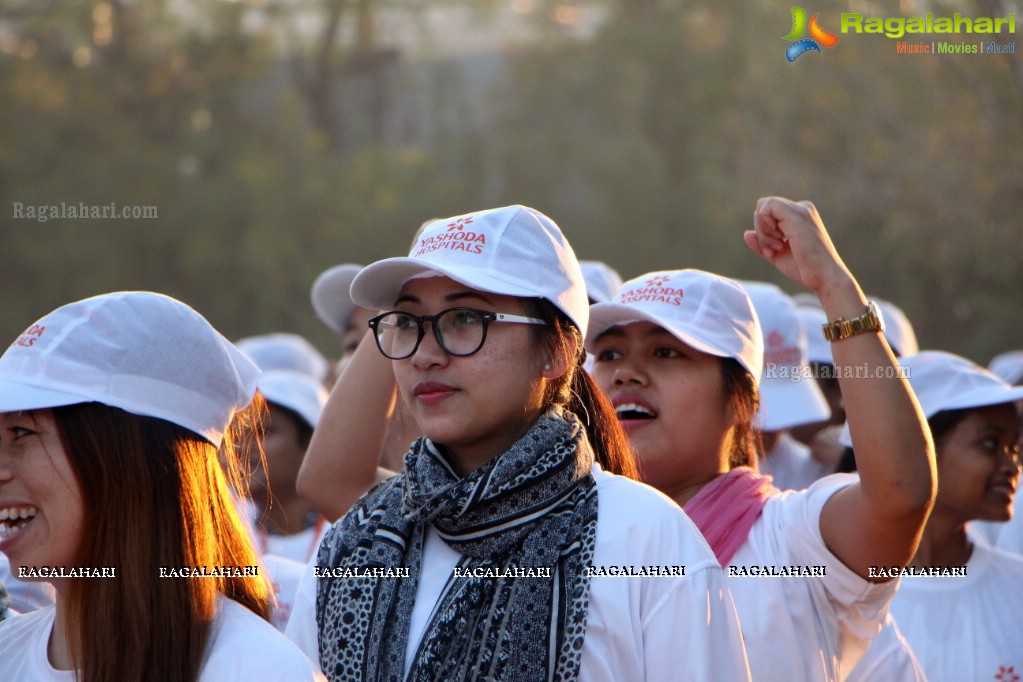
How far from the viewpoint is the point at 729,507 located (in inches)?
118

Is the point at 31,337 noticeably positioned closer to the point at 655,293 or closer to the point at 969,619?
the point at 655,293

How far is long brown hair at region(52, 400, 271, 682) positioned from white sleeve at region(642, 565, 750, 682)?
0.78 m

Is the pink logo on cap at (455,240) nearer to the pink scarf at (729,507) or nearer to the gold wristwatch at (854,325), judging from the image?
the gold wristwatch at (854,325)

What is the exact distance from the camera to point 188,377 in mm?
2193

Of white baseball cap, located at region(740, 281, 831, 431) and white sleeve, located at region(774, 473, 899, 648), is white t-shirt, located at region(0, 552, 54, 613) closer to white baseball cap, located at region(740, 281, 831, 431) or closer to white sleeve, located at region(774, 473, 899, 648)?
white sleeve, located at region(774, 473, 899, 648)

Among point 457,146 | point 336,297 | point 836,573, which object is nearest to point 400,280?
point 836,573

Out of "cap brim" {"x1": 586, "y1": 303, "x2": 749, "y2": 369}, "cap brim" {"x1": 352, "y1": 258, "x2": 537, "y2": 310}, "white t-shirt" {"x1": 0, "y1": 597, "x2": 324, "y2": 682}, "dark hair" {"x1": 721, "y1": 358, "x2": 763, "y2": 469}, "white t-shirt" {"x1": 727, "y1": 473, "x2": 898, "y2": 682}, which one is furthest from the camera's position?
"dark hair" {"x1": 721, "y1": 358, "x2": 763, "y2": 469}

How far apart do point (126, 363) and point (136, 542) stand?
1.03 feet

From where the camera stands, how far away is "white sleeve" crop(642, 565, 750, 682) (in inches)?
87.9

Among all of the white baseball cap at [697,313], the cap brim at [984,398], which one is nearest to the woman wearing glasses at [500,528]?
the white baseball cap at [697,313]

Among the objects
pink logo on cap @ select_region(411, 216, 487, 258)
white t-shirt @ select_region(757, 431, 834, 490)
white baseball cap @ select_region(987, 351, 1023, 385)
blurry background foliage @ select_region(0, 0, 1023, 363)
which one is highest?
blurry background foliage @ select_region(0, 0, 1023, 363)

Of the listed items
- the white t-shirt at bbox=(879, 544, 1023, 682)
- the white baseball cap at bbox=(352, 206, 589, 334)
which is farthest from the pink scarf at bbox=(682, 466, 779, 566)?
the white t-shirt at bbox=(879, 544, 1023, 682)

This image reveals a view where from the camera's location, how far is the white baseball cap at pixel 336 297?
4609 millimetres

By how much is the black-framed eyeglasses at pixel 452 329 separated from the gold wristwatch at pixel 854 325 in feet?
1.97
